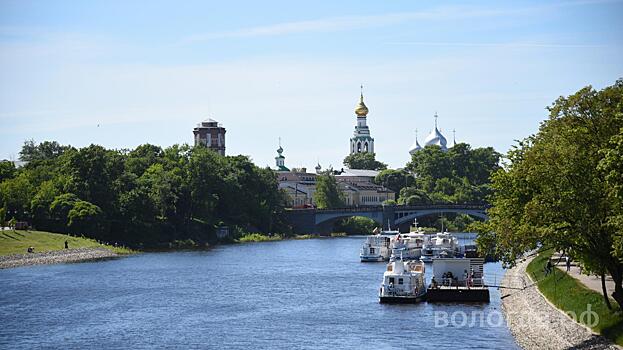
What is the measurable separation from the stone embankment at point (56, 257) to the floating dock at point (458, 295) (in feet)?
134

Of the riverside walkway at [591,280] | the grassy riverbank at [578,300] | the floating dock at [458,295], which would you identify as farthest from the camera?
the floating dock at [458,295]

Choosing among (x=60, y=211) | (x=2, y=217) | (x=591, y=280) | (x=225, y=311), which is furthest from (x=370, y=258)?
(x=591, y=280)

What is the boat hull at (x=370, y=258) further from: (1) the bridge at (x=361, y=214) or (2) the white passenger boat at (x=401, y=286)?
(1) the bridge at (x=361, y=214)

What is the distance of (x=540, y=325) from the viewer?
173 ft

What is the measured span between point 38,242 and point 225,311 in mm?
46758

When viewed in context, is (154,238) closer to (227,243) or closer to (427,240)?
(227,243)

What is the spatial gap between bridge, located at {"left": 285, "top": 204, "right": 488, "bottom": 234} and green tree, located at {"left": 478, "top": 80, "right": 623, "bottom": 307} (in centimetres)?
11220

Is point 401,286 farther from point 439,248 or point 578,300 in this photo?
point 439,248

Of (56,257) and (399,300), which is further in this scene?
(56,257)

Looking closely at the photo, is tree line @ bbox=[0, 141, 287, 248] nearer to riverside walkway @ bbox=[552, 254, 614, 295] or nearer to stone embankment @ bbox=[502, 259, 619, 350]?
stone embankment @ bbox=[502, 259, 619, 350]

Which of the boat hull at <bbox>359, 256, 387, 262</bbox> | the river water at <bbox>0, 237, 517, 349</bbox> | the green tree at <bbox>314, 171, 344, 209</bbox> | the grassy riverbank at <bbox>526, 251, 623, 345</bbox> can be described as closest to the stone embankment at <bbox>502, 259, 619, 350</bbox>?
the grassy riverbank at <bbox>526, 251, 623, 345</bbox>

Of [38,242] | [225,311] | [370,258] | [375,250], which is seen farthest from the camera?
[375,250]

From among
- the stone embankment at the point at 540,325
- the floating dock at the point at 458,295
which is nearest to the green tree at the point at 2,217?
the floating dock at the point at 458,295

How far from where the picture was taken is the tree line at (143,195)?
118 m
